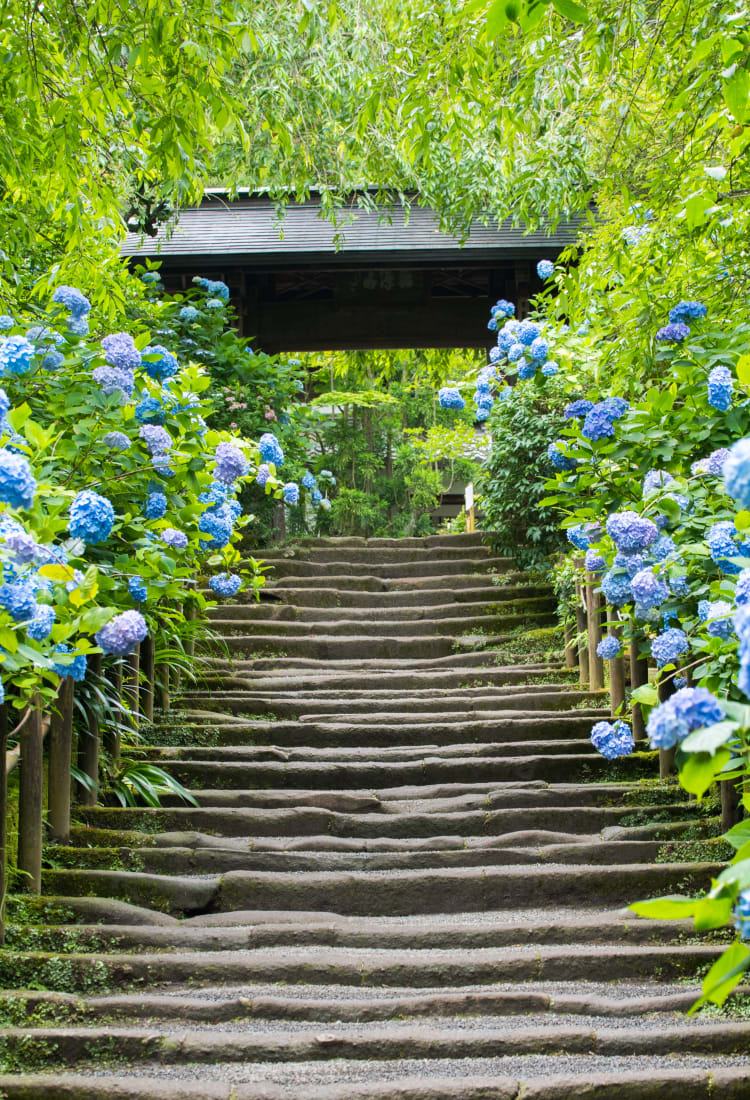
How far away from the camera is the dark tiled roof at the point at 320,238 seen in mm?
11055

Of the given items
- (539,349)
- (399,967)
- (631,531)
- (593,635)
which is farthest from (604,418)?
(539,349)

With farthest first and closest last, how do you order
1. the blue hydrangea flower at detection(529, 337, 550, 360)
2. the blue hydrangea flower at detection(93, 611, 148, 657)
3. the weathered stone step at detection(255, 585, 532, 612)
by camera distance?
1. the weathered stone step at detection(255, 585, 532, 612)
2. the blue hydrangea flower at detection(529, 337, 550, 360)
3. the blue hydrangea flower at detection(93, 611, 148, 657)

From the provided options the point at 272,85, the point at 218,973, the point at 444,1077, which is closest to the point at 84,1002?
the point at 218,973

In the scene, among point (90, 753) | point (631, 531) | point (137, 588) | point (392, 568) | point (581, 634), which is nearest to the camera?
point (631, 531)

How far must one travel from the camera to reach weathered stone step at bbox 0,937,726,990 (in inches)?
135

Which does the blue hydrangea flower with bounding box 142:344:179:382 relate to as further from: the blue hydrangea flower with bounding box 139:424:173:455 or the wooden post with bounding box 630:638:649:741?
the wooden post with bounding box 630:638:649:741

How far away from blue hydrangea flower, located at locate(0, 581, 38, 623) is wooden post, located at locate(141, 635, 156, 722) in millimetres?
3262

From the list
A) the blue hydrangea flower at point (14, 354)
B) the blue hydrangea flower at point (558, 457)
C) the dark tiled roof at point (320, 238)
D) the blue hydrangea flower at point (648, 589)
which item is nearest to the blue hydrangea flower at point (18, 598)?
the blue hydrangea flower at point (14, 354)

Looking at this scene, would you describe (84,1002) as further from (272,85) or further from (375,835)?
(272,85)

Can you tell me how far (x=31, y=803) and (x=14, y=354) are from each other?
1.54 metres

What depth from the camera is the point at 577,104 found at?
16.8 feet

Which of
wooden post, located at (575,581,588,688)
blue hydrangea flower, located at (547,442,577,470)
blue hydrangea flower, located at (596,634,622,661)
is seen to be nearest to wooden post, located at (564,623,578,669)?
wooden post, located at (575,581,588,688)

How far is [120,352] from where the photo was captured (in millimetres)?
3717

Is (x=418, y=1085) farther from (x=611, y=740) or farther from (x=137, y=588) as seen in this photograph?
(x=137, y=588)
